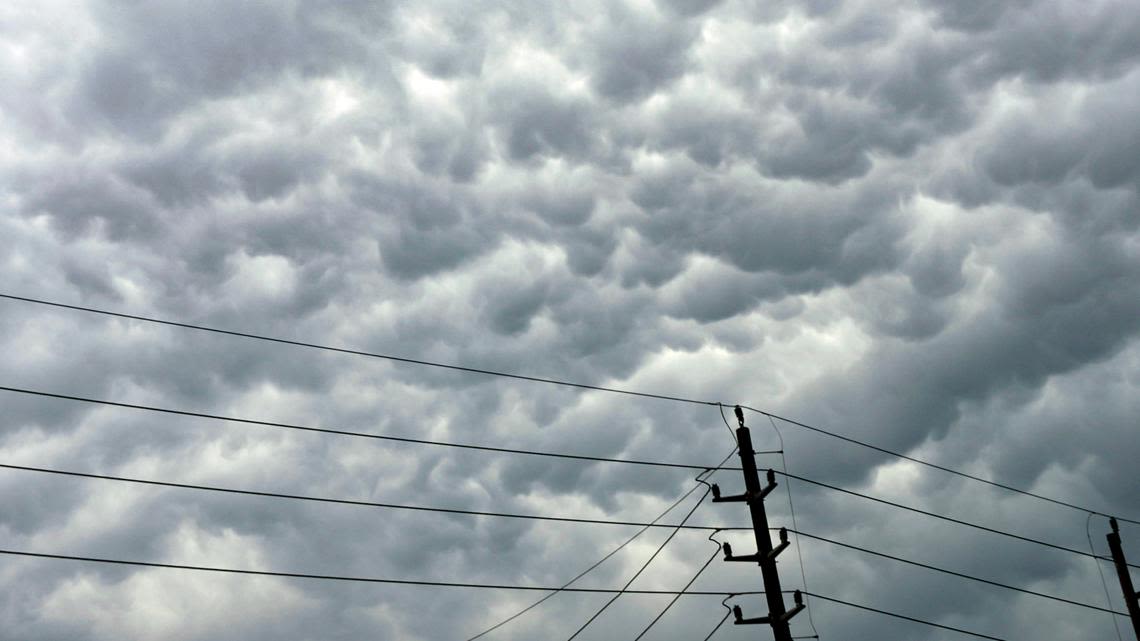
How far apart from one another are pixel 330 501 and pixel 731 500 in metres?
12.1

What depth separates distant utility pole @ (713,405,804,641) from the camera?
3056 centimetres

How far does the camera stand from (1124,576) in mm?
46125

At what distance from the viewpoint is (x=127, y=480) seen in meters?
26.8

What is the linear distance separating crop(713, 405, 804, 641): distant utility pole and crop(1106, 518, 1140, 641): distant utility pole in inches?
880

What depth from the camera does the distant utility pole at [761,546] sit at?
3056 cm

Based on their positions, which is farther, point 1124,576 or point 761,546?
point 1124,576

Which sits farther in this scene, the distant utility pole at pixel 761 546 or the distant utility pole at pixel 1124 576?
the distant utility pole at pixel 1124 576

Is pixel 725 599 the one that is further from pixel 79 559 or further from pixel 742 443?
pixel 79 559

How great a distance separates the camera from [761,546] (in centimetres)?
3158

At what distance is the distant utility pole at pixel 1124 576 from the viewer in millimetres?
44875

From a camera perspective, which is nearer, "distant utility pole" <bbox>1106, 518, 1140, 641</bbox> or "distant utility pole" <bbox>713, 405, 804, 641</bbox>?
"distant utility pole" <bbox>713, 405, 804, 641</bbox>

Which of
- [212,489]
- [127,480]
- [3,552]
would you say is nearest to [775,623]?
[212,489]

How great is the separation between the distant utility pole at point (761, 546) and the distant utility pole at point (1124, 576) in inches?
880

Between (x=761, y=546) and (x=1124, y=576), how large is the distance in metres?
23.6
